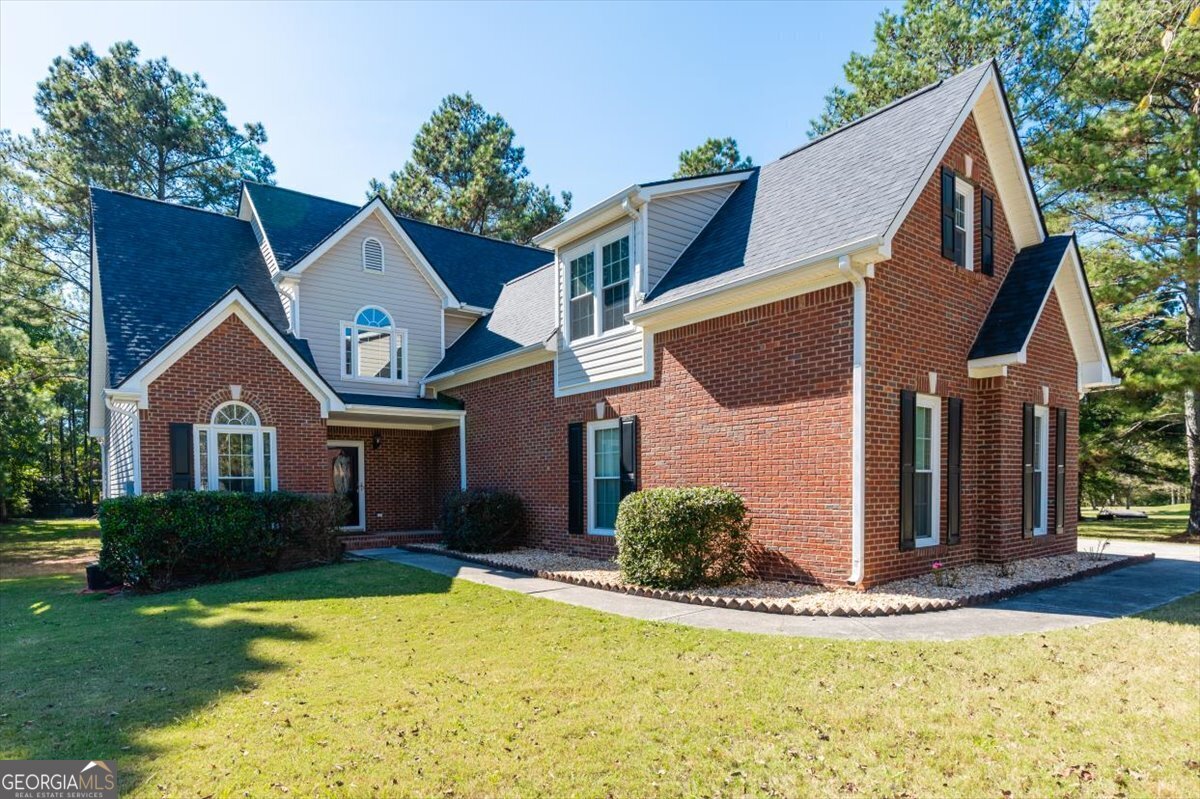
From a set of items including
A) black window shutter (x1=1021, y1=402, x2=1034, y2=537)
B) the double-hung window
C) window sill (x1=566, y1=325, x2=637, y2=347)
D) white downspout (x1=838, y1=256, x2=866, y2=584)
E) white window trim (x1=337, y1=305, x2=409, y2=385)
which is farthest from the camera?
white window trim (x1=337, y1=305, x2=409, y2=385)

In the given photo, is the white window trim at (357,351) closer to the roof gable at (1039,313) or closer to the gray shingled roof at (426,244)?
the gray shingled roof at (426,244)

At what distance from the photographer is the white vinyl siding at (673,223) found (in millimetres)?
11016

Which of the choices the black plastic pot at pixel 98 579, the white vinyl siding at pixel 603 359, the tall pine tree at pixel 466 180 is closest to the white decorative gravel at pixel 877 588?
the white vinyl siding at pixel 603 359

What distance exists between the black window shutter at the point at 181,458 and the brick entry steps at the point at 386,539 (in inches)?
132

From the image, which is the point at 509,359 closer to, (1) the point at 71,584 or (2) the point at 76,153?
(1) the point at 71,584

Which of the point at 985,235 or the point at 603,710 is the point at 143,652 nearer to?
the point at 603,710

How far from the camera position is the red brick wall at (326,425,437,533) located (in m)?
16.0

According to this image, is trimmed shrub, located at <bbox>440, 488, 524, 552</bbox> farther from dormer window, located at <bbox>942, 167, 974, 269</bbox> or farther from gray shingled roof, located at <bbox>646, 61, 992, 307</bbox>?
dormer window, located at <bbox>942, 167, 974, 269</bbox>

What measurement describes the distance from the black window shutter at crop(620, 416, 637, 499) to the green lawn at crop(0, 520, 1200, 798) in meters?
4.01

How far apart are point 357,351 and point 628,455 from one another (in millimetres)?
8203

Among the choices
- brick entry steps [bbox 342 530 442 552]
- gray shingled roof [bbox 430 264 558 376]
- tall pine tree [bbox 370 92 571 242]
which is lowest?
brick entry steps [bbox 342 530 442 552]

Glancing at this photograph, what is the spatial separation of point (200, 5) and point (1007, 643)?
42.5 feet

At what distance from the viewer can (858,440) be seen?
7879mm

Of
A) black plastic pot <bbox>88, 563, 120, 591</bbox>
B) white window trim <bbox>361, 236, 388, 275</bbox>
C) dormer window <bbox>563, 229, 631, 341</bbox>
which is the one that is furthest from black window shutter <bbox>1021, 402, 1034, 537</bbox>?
black plastic pot <bbox>88, 563, 120, 591</bbox>
